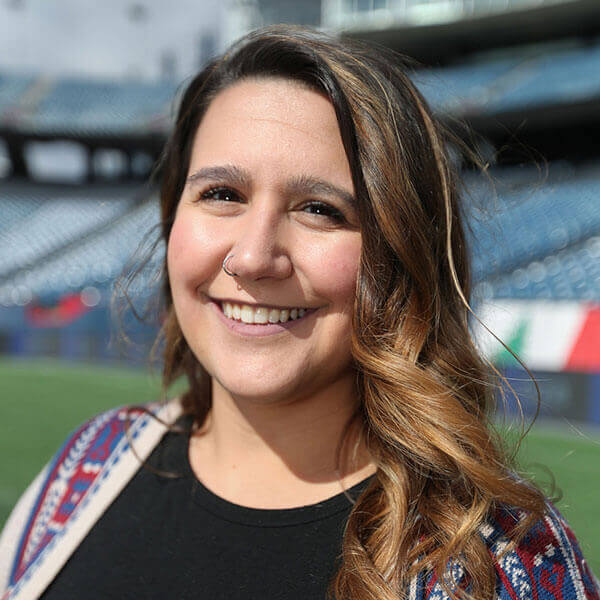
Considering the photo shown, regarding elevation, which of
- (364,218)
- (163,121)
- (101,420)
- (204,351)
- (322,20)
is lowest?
(163,121)

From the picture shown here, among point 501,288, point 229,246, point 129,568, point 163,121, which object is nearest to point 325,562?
point 129,568

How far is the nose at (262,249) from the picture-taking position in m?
1.29

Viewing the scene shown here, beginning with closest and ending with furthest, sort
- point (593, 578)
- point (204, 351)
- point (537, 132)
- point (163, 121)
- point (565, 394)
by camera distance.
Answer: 1. point (593, 578)
2. point (204, 351)
3. point (565, 394)
4. point (537, 132)
5. point (163, 121)

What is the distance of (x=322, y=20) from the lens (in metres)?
21.0

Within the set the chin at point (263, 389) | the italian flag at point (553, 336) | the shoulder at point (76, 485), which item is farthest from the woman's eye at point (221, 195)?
the italian flag at point (553, 336)

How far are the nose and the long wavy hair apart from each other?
15cm

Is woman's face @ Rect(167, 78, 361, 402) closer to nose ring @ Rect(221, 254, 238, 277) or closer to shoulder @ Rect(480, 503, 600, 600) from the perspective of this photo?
nose ring @ Rect(221, 254, 238, 277)

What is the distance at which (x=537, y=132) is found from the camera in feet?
55.7

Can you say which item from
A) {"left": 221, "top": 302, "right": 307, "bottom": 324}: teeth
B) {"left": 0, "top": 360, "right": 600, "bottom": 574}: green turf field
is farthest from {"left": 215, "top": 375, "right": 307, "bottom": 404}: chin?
{"left": 0, "top": 360, "right": 600, "bottom": 574}: green turf field

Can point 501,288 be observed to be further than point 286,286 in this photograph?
Yes

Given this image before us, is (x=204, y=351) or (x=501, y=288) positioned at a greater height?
(x=204, y=351)

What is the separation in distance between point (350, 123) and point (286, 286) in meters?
0.33

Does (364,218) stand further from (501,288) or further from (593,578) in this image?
(501,288)

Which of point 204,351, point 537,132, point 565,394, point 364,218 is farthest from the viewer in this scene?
point 537,132
